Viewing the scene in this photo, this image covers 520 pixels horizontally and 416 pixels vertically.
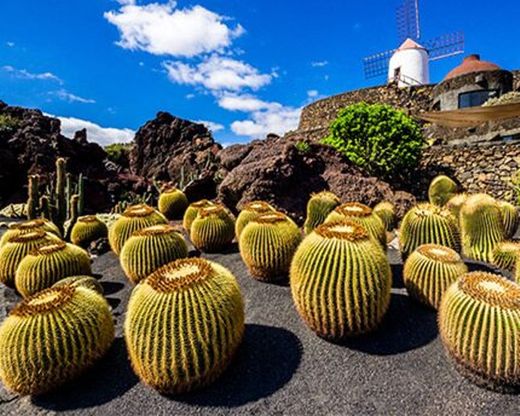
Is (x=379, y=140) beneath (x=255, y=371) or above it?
above

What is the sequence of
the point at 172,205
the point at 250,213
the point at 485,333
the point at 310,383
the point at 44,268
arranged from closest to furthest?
1. the point at 485,333
2. the point at 310,383
3. the point at 44,268
4. the point at 250,213
5. the point at 172,205

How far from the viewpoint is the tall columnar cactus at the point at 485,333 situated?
2.67 meters

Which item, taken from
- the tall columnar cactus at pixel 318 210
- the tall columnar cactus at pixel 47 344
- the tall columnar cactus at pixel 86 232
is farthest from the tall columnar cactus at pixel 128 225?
the tall columnar cactus at pixel 47 344

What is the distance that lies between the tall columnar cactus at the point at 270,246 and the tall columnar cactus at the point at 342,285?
107cm

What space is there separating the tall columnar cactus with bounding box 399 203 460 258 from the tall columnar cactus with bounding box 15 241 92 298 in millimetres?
4562

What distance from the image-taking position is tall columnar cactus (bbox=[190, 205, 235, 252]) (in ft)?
20.9

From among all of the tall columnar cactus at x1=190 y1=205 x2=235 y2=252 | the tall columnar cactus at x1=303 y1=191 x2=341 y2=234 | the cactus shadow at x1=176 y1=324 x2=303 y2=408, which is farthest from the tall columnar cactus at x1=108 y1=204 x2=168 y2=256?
the cactus shadow at x1=176 y1=324 x2=303 y2=408

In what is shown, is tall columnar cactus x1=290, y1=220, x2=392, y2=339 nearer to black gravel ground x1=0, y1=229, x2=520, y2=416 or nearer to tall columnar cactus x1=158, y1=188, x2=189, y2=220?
black gravel ground x1=0, y1=229, x2=520, y2=416

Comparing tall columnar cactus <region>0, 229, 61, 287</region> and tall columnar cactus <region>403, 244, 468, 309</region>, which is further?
tall columnar cactus <region>0, 229, 61, 287</region>

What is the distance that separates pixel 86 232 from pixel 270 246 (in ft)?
16.8

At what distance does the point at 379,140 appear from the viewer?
11.7m

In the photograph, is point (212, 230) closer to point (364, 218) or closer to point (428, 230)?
point (364, 218)

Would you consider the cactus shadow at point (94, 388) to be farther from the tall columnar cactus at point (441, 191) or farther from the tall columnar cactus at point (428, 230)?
the tall columnar cactus at point (441, 191)

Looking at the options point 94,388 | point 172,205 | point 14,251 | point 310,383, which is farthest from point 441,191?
point 14,251
